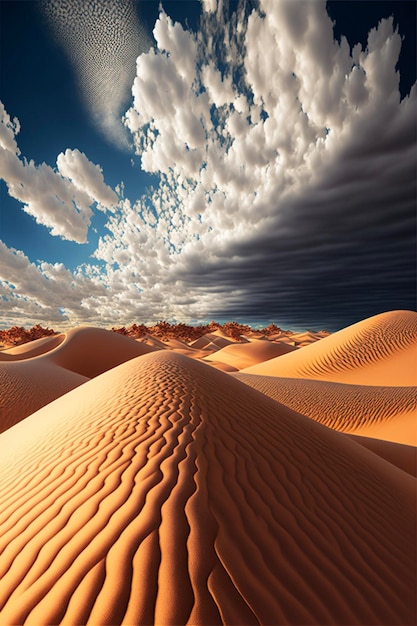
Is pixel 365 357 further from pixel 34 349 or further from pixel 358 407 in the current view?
pixel 34 349

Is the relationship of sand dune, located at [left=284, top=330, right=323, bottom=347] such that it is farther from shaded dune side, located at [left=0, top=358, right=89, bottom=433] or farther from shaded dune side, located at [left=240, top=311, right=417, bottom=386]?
shaded dune side, located at [left=0, top=358, right=89, bottom=433]

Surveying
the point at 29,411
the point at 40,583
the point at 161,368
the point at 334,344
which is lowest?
the point at 29,411

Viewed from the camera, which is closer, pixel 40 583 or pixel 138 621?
pixel 138 621

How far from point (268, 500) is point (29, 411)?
1065 centimetres

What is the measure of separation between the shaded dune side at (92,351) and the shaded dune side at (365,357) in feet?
35.2

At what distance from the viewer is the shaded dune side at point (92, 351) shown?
21.0 m

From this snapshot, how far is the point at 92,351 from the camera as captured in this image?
2280 cm

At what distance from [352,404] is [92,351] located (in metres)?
19.2

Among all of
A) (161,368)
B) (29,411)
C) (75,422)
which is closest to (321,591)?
(75,422)

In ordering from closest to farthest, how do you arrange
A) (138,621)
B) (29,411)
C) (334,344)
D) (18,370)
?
(138,621), (29,411), (18,370), (334,344)

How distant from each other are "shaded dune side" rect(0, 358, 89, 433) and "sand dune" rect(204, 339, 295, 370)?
18.8m

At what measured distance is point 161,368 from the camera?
23.8 ft

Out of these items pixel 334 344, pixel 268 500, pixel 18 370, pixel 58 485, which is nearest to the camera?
pixel 268 500

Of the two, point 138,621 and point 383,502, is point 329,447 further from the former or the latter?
point 138,621
